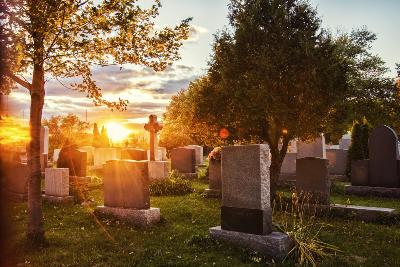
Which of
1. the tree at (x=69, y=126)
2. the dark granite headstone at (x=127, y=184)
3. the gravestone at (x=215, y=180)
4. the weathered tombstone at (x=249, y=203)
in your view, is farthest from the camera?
the tree at (x=69, y=126)

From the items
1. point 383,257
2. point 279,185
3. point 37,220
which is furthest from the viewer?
point 279,185

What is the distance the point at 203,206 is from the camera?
12602 mm


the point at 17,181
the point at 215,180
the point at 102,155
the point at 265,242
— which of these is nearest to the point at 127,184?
the point at 265,242

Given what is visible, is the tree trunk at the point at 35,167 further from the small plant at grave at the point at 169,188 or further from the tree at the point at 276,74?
the small plant at grave at the point at 169,188

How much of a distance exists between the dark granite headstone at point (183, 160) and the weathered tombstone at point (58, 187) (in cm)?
900

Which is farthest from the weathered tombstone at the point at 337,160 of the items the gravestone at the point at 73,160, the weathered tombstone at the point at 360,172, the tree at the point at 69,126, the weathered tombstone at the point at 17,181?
the tree at the point at 69,126

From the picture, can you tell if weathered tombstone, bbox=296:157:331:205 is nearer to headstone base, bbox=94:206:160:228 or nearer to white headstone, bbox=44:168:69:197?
headstone base, bbox=94:206:160:228

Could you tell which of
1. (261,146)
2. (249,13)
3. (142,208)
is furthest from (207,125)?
(261,146)

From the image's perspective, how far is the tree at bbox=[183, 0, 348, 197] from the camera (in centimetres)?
1212

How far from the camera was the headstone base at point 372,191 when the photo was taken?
14453mm

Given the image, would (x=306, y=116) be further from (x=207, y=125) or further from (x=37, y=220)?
(x=37, y=220)

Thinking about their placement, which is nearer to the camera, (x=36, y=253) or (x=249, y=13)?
(x=36, y=253)

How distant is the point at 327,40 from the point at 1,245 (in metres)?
11.0

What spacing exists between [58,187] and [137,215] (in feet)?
15.4
